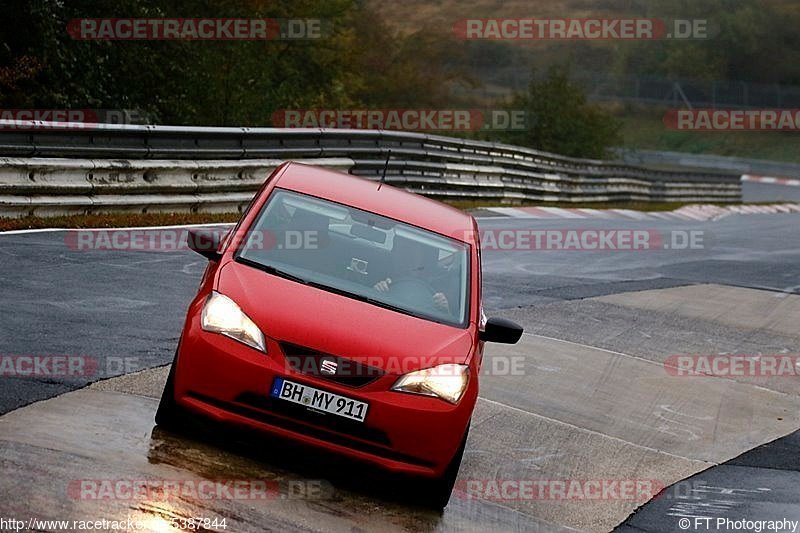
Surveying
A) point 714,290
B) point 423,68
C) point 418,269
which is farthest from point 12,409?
point 423,68

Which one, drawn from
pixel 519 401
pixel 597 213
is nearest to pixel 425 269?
pixel 519 401

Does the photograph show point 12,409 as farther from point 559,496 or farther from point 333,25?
point 333,25

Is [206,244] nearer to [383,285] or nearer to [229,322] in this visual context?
[229,322]

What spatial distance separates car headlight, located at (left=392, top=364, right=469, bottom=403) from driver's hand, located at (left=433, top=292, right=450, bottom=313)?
0.58 m

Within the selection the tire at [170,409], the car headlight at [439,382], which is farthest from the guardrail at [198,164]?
the tire at [170,409]

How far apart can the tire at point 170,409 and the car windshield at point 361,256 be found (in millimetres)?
810

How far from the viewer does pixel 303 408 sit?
21.4 feet

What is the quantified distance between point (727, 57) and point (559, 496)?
91876 mm

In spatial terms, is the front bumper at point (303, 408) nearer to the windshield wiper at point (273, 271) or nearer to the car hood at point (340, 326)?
the car hood at point (340, 326)

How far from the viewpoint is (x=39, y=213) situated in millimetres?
14344

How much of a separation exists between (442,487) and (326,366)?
970mm

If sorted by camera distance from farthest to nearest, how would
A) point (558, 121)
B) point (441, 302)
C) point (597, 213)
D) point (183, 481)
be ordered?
point (558, 121), point (597, 213), point (441, 302), point (183, 481)

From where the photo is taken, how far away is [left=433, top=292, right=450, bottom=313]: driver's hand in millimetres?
7378

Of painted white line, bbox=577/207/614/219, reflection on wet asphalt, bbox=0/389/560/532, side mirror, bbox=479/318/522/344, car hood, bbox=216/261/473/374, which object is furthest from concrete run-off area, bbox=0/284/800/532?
painted white line, bbox=577/207/614/219
